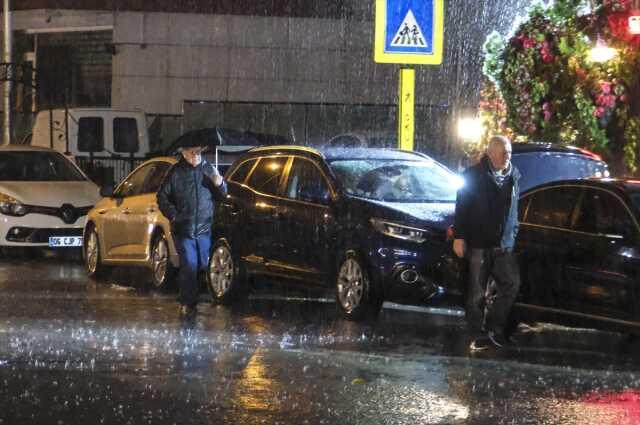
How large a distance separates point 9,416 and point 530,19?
1070 centimetres

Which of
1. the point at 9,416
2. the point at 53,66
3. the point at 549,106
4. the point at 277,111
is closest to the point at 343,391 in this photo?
the point at 9,416

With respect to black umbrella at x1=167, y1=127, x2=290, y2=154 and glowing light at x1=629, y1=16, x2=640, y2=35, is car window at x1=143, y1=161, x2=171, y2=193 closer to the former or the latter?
glowing light at x1=629, y1=16, x2=640, y2=35

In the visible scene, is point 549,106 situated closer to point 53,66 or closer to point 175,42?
point 175,42

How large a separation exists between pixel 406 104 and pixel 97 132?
13100 millimetres

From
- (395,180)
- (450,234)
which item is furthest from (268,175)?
(450,234)

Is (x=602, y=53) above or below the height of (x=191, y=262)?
above

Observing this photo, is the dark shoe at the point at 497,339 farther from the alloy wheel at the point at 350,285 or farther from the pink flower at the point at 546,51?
the pink flower at the point at 546,51

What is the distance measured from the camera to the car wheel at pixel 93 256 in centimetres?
1728

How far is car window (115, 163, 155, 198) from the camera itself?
→ 55.3ft

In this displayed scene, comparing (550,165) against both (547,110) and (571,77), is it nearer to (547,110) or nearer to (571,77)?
(571,77)

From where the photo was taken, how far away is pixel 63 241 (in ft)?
63.2

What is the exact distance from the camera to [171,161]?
1638 centimetres

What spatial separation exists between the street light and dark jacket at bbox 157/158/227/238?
16.2 ft

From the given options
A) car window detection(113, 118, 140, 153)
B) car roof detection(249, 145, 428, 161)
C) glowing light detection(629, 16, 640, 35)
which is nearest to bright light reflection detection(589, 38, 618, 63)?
glowing light detection(629, 16, 640, 35)
